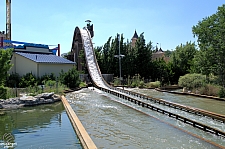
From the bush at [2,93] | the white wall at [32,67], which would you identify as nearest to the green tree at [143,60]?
the white wall at [32,67]

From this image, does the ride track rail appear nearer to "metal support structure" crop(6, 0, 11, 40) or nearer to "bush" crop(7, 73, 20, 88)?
"bush" crop(7, 73, 20, 88)

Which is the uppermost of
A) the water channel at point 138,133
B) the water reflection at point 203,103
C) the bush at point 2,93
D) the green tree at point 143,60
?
the green tree at point 143,60

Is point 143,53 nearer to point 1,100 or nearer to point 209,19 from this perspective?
point 209,19

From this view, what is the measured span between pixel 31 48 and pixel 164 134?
79.0 feet

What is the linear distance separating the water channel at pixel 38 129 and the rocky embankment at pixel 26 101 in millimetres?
786

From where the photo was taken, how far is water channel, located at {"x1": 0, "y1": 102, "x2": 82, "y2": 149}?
679 centimetres

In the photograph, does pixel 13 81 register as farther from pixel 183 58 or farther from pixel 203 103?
pixel 183 58

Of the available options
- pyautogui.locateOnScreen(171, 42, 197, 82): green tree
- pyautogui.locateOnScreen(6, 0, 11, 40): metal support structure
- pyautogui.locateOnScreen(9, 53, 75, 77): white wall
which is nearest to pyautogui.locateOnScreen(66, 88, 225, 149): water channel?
pyautogui.locateOnScreen(9, 53, 75, 77): white wall

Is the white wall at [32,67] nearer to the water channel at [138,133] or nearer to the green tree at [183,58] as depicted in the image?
the water channel at [138,133]

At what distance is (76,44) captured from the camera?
131 feet

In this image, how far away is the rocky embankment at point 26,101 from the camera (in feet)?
42.0

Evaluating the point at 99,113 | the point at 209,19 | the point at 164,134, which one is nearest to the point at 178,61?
the point at 209,19

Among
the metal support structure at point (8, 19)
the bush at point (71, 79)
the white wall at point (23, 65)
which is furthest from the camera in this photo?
the metal support structure at point (8, 19)

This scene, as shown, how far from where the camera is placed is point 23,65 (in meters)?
24.3
